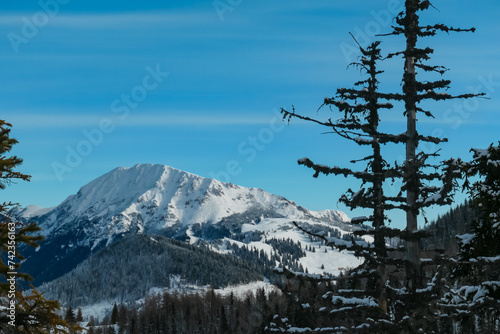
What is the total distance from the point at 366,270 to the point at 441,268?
6.65 feet

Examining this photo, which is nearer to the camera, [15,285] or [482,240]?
[15,285]

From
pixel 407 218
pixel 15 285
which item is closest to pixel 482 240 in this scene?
pixel 407 218

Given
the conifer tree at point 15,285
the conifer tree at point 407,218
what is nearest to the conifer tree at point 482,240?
the conifer tree at point 407,218

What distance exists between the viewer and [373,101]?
53.3 ft

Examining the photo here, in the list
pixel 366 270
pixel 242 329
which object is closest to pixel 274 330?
pixel 366 270

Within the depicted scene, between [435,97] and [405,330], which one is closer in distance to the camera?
[405,330]

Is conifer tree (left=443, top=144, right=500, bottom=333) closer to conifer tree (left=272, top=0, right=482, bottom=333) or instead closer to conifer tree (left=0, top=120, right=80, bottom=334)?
conifer tree (left=272, top=0, right=482, bottom=333)

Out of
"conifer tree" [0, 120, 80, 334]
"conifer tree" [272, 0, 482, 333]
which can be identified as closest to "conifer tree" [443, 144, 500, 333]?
"conifer tree" [272, 0, 482, 333]

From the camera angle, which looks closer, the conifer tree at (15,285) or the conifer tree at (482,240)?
the conifer tree at (15,285)

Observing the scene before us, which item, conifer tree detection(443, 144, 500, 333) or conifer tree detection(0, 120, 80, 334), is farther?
conifer tree detection(443, 144, 500, 333)

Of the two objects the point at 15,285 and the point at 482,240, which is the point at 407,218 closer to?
the point at 482,240

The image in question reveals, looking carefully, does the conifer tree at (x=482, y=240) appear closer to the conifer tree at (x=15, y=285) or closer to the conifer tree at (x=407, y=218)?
the conifer tree at (x=407, y=218)

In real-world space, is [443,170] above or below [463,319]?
above

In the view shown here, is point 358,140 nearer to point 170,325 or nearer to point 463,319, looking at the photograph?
point 463,319
